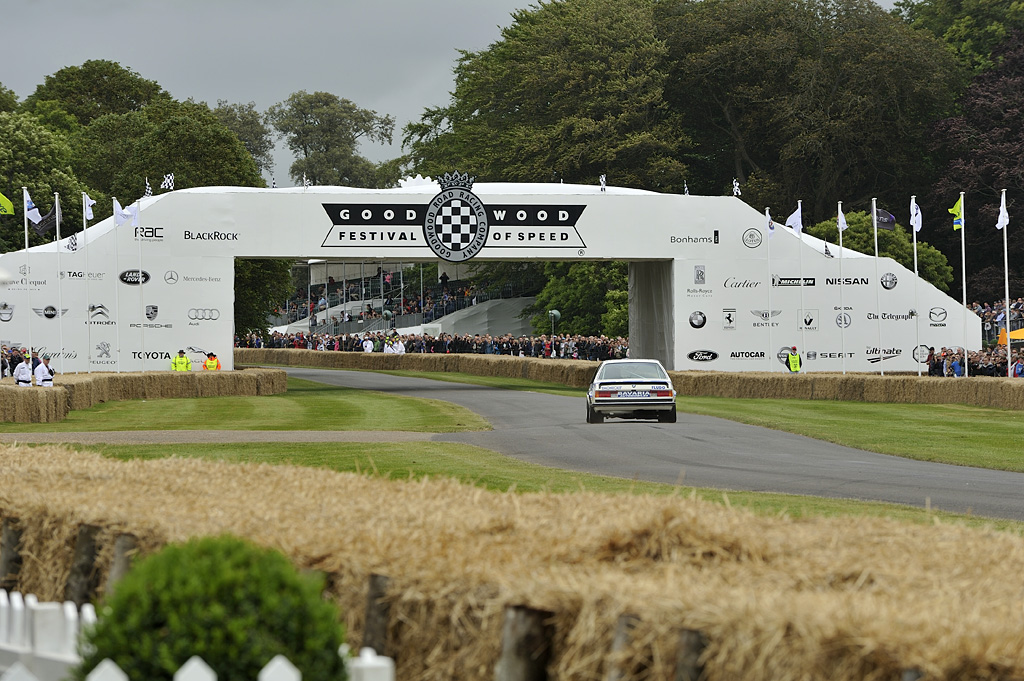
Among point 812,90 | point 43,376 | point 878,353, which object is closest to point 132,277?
point 43,376

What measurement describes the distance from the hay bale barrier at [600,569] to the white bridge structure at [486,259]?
33.5 meters

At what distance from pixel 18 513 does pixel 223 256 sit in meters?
35.3

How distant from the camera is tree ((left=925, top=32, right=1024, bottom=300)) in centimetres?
6544

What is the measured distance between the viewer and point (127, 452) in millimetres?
19641

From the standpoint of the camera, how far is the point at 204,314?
4184 cm

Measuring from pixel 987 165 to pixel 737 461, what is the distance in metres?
52.6

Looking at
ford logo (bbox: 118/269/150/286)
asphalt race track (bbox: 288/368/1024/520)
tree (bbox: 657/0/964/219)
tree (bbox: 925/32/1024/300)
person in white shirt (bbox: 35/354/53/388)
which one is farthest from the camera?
tree (bbox: 657/0/964/219)

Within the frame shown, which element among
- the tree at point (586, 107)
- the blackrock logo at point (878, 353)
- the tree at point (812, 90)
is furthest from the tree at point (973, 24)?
the blackrock logo at point (878, 353)

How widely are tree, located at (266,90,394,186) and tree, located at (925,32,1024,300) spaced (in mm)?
62482

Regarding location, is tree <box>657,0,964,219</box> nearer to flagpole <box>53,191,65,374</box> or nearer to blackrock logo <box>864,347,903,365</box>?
blackrock logo <box>864,347,903,365</box>

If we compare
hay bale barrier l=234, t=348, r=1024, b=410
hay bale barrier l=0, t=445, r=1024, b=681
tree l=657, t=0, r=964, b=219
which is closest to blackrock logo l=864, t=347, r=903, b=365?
hay bale barrier l=234, t=348, r=1024, b=410

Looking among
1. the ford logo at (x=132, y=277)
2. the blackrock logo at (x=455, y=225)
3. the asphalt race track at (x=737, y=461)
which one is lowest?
the asphalt race track at (x=737, y=461)

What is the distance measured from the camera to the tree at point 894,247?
198 feet

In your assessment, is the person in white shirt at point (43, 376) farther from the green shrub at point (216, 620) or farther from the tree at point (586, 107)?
the tree at point (586, 107)
